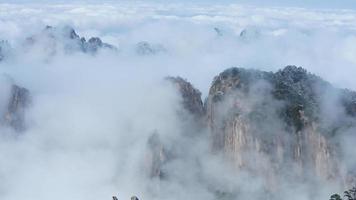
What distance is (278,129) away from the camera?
161625 millimetres

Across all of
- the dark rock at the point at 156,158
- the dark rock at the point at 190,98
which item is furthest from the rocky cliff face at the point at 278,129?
the dark rock at the point at 156,158

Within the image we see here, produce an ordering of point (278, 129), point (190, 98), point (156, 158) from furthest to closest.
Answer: point (190, 98), point (156, 158), point (278, 129)

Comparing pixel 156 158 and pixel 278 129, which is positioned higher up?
pixel 278 129

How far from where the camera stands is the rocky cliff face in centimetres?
16050

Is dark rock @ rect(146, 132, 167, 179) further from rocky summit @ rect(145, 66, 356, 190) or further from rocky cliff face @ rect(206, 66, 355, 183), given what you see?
rocky cliff face @ rect(206, 66, 355, 183)

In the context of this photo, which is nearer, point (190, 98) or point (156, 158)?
point (156, 158)

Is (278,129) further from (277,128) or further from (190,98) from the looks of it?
(190,98)

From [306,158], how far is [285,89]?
1697 cm

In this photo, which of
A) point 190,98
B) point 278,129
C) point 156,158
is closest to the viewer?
point 278,129

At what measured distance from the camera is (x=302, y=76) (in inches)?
6890

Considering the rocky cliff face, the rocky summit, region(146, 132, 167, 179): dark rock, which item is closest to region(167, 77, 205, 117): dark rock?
the rocky summit

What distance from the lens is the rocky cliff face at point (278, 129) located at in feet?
527

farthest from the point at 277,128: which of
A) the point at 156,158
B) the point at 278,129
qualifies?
the point at 156,158

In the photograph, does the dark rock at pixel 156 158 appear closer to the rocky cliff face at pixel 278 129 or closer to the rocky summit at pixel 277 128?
the rocky summit at pixel 277 128
